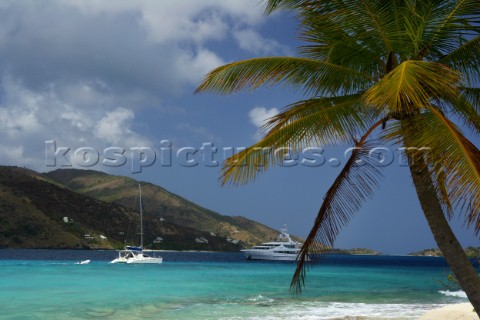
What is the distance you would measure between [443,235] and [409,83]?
1.89 metres

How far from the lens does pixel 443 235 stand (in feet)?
20.9

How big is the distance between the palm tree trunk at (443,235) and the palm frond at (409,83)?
799mm

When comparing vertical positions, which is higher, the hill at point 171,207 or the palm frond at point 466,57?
the hill at point 171,207

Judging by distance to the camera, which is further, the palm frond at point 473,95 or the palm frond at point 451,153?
the palm frond at point 473,95

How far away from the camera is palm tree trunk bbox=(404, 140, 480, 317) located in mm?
6289

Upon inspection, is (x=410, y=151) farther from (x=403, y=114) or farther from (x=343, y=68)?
(x=343, y=68)

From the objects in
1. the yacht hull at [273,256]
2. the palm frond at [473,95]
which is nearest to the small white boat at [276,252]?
the yacht hull at [273,256]

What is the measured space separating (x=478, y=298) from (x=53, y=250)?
110516 mm

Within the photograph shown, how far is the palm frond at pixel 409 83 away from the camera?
219 inches

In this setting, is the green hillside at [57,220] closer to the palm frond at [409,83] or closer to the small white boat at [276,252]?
the small white boat at [276,252]

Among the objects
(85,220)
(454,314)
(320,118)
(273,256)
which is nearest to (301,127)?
(320,118)

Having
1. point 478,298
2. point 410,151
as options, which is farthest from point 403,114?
point 478,298

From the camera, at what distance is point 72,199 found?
124375 mm

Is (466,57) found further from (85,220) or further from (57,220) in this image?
(85,220)
